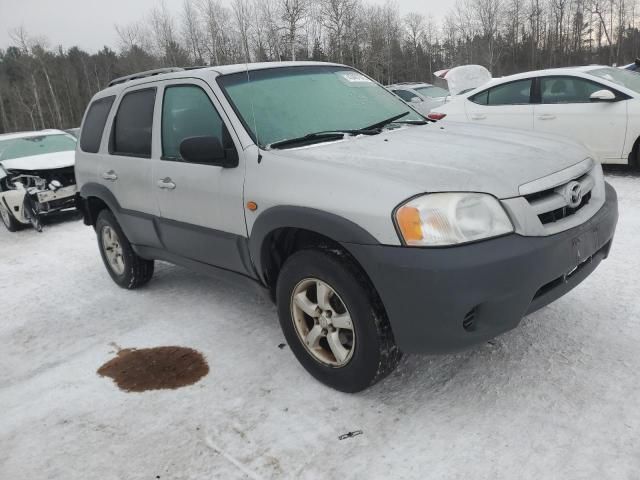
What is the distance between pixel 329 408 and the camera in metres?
2.67

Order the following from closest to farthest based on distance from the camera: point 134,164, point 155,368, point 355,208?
point 355,208, point 155,368, point 134,164

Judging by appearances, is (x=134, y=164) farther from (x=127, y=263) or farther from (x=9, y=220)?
(x=9, y=220)

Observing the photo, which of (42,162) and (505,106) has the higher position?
(505,106)

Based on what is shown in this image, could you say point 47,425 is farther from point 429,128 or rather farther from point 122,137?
point 429,128

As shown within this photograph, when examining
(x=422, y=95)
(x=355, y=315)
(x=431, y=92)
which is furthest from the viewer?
(x=431, y=92)

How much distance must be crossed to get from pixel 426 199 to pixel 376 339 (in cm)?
70

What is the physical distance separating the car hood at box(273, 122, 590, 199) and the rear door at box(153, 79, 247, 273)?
1.66ft

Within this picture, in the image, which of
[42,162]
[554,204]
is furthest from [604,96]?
[42,162]

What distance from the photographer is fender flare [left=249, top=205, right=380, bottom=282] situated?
237 centimetres

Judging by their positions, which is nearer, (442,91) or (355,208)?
(355,208)

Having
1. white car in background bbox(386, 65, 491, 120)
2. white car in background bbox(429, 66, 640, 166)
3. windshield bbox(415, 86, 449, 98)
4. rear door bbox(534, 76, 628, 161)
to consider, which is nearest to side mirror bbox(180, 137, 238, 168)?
white car in background bbox(429, 66, 640, 166)

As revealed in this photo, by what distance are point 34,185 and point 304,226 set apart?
24.5 ft

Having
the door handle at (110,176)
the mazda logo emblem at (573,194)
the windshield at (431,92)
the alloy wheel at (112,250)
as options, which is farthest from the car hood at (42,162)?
the windshield at (431,92)

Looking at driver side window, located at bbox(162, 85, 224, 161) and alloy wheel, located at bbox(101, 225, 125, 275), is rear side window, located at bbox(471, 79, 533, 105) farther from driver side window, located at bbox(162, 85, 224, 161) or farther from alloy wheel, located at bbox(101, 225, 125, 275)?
alloy wheel, located at bbox(101, 225, 125, 275)
